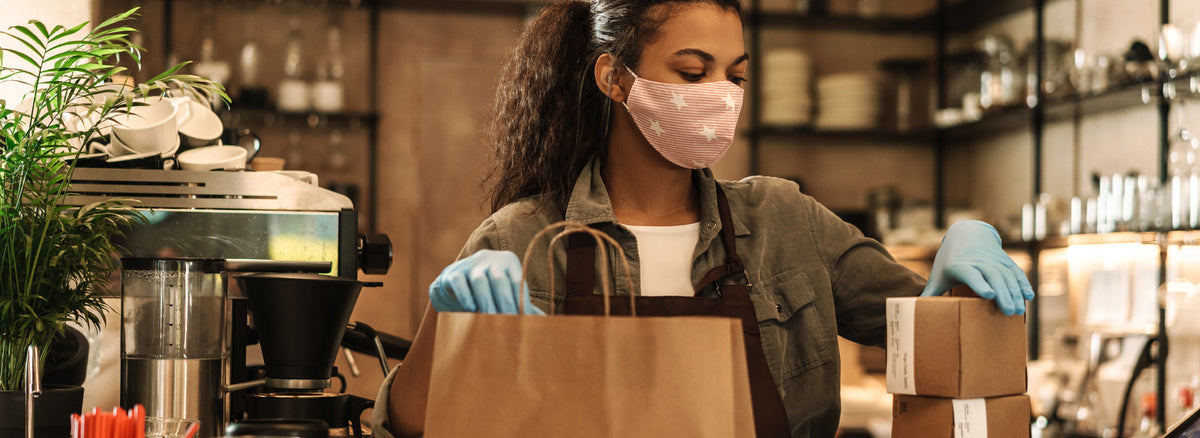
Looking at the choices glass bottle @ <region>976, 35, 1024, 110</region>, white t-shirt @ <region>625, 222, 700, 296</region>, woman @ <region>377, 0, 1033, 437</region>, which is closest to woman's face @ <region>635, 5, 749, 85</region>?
woman @ <region>377, 0, 1033, 437</region>

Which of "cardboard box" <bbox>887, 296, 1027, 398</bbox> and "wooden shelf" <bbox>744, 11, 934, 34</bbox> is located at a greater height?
"wooden shelf" <bbox>744, 11, 934, 34</bbox>

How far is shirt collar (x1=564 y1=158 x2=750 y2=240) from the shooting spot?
149 centimetres

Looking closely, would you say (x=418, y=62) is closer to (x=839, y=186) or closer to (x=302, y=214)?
(x=839, y=186)

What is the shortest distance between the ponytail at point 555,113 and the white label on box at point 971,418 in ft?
2.16

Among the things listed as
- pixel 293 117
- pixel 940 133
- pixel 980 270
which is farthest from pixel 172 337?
pixel 940 133

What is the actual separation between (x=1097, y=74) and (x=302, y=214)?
290 cm

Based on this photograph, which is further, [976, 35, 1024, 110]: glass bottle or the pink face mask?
[976, 35, 1024, 110]: glass bottle

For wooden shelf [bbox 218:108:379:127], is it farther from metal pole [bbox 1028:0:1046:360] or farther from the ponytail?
the ponytail

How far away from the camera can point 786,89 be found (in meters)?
4.66

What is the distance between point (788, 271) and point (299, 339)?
711mm

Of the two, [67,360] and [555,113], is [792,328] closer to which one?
[555,113]

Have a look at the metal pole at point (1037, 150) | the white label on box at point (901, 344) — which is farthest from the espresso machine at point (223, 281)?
the metal pole at point (1037, 150)

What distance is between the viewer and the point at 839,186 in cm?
494

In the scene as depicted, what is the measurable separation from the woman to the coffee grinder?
0.53 feet
